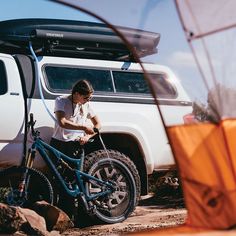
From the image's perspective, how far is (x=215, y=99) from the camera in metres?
5.64

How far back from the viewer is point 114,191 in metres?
8.04

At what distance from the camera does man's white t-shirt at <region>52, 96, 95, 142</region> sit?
782 cm

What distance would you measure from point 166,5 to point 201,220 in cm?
185

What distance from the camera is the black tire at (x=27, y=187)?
24.7 feet

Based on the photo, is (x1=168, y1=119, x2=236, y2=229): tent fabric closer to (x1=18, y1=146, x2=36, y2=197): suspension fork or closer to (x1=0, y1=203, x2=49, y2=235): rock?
(x1=0, y1=203, x2=49, y2=235): rock

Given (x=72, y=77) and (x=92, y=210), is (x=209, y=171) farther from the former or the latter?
(x=72, y=77)

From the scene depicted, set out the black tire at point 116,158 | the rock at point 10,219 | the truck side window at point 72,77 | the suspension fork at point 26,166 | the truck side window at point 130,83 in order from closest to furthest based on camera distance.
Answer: the rock at point 10,219
the suspension fork at point 26,166
the black tire at point 116,158
the truck side window at point 72,77
the truck side window at point 130,83

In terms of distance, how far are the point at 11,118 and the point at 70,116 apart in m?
0.69

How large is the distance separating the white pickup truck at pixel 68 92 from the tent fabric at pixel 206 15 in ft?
6.65

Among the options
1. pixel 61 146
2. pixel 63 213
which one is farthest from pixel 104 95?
pixel 63 213

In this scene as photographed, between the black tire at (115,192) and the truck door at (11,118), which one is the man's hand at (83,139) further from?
the truck door at (11,118)

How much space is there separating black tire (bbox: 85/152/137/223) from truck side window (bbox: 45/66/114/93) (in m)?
0.97

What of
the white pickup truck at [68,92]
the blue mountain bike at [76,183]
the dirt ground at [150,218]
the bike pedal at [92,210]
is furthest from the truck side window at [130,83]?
the dirt ground at [150,218]

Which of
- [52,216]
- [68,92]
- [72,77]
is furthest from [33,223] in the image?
[72,77]
